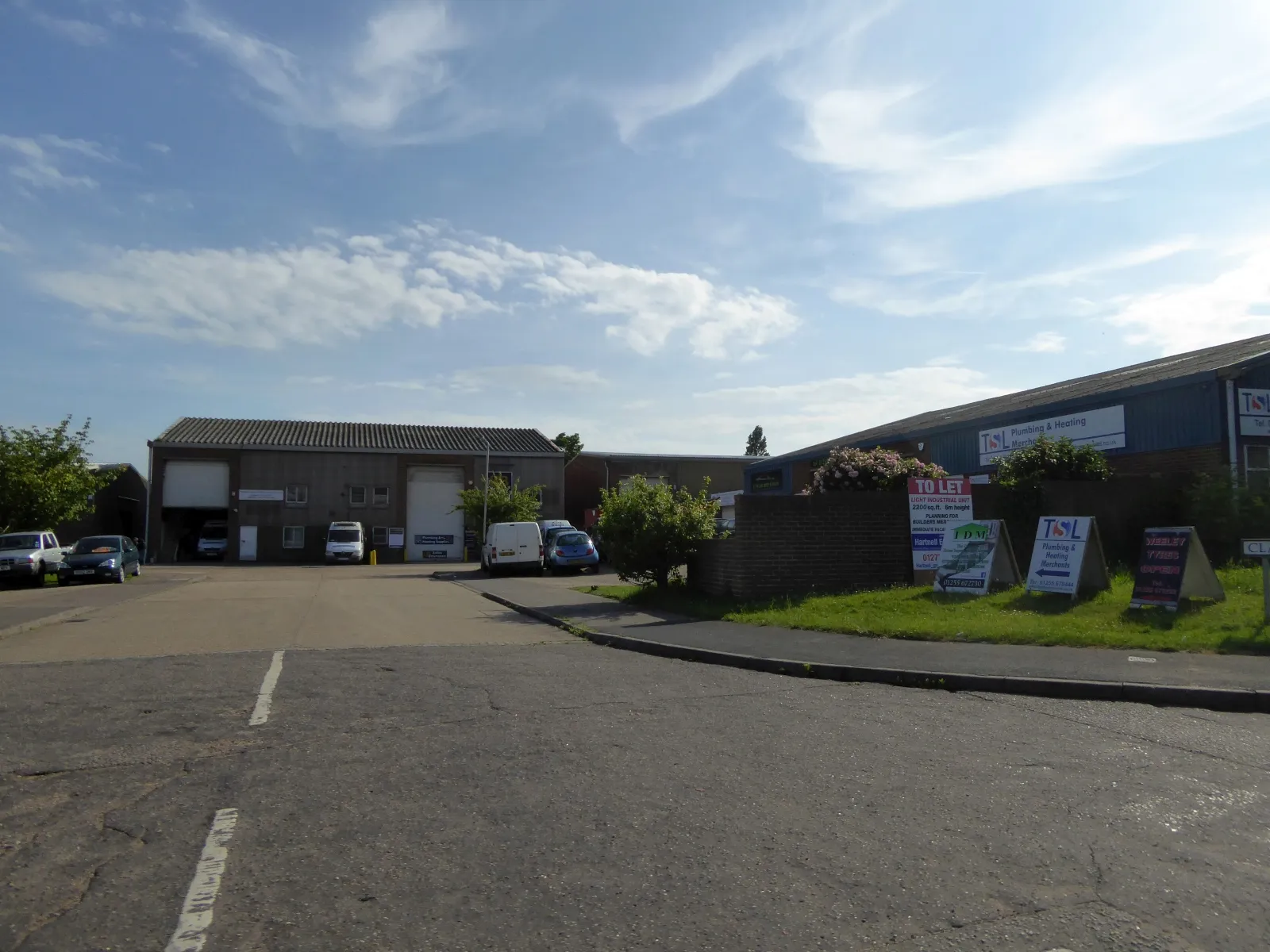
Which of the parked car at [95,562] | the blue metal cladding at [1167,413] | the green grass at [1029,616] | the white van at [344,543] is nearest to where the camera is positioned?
the green grass at [1029,616]

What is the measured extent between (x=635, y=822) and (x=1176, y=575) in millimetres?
10293

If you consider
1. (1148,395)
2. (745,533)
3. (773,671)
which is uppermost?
(1148,395)

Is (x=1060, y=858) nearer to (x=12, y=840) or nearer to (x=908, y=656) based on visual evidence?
(x=12, y=840)

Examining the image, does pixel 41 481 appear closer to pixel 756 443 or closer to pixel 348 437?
pixel 348 437

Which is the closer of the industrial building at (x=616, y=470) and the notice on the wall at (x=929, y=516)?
the notice on the wall at (x=929, y=516)

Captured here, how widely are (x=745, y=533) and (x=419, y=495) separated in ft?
136

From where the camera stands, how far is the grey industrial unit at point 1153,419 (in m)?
18.4

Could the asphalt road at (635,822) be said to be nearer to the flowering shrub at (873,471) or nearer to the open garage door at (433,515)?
the flowering shrub at (873,471)

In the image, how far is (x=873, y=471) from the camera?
20328mm

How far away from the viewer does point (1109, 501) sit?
58.3ft

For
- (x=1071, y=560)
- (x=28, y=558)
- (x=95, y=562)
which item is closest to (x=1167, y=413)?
(x=1071, y=560)

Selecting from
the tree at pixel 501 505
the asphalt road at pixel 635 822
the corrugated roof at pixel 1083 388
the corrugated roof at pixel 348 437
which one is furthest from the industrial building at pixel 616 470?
the asphalt road at pixel 635 822

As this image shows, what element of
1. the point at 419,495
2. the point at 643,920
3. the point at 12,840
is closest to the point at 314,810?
the point at 12,840

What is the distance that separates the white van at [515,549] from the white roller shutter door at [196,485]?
25.4 metres
